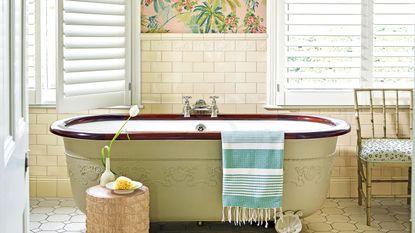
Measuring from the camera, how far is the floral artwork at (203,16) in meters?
5.30

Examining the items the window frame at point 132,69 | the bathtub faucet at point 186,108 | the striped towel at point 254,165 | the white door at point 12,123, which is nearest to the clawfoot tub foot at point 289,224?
the striped towel at point 254,165

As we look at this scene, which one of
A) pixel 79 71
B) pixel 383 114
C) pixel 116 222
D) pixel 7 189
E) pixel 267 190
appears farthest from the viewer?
pixel 383 114

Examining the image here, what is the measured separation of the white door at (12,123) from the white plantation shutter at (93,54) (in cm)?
293

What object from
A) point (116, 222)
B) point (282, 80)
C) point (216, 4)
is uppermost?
point (216, 4)

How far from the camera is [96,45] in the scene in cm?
480

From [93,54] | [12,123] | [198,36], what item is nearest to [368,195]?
[198,36]

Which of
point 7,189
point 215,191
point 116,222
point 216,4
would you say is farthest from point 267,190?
point 7,189

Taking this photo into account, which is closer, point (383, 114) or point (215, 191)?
point (215, 191)

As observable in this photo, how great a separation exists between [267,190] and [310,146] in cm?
38

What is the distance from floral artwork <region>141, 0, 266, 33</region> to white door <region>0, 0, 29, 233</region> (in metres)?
3.63

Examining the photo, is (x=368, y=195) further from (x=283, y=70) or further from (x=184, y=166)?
(x=184, y=166)

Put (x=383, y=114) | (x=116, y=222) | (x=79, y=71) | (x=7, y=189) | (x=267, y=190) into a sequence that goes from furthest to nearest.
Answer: (x=383, y=114) < (x=79, y=71) < (x=267, y=190) < (x=116, y=222) < (x=7, y=189)

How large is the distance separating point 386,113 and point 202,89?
146 centimetres

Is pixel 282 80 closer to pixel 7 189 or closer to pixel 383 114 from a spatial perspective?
pixel 383 114
